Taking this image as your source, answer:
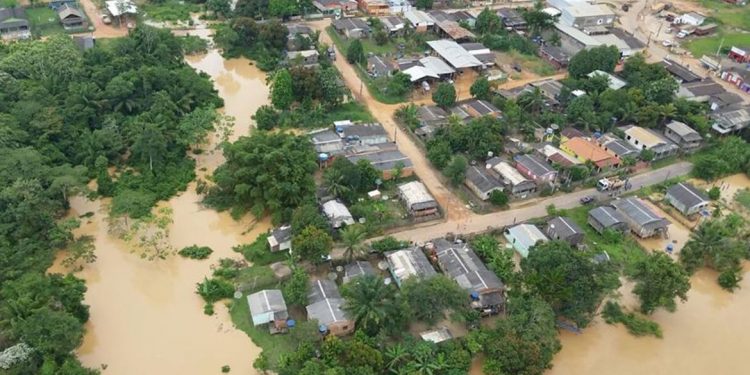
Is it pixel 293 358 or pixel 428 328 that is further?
pixel 428 328

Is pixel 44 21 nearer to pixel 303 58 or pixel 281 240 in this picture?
pixel 303 58

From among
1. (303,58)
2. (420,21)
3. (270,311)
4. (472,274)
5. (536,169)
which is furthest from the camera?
(420,21)

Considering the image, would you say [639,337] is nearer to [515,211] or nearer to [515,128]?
[515,211]

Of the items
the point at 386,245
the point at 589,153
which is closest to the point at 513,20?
the point at 589,153

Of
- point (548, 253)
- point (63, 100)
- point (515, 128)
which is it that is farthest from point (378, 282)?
point (63, 100)

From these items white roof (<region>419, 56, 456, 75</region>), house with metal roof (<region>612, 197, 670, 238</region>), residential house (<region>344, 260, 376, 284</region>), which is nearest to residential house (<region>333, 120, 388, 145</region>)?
white roof (<region>419, 56, 456, 75</region>)

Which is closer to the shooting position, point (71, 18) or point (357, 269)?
point (357, 269)

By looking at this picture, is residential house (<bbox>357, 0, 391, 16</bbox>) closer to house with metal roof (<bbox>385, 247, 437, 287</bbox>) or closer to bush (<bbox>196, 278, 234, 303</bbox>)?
house with metal roof (<bbox>385, 247, 437, 287</bbox>)
